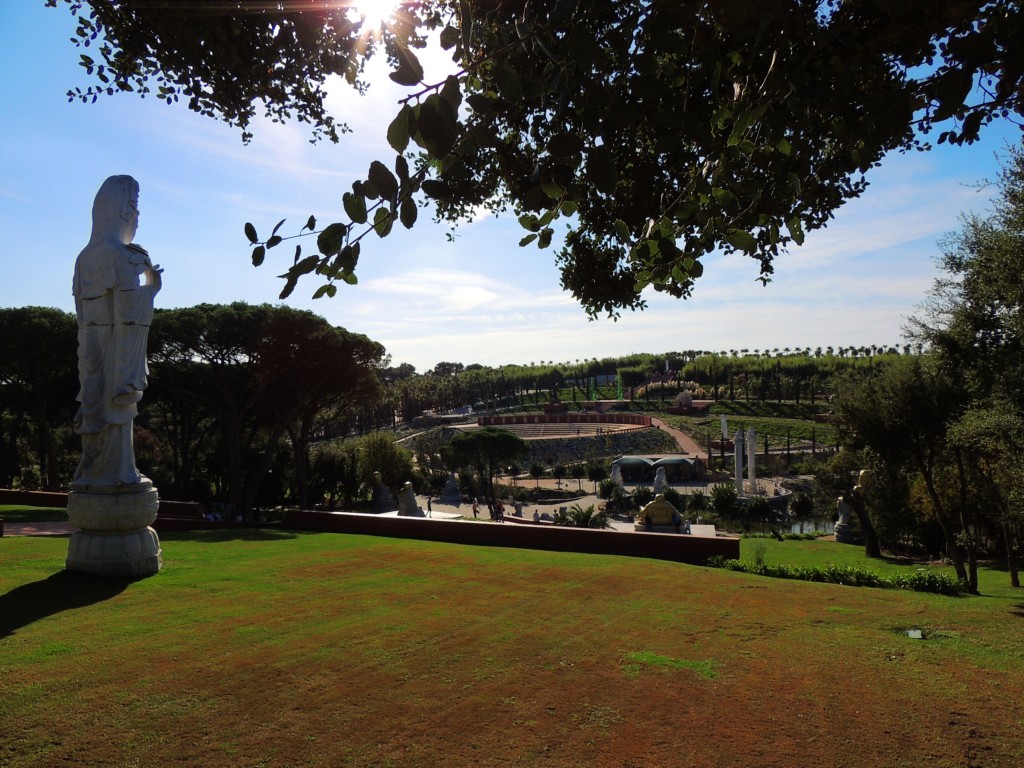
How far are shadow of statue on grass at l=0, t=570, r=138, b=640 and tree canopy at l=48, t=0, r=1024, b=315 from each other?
4249 mm

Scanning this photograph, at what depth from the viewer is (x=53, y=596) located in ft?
20.7

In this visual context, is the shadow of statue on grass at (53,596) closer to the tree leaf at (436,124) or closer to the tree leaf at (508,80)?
the tree leaf at (436,124)

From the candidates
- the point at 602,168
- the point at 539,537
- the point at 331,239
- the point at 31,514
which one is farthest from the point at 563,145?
the point at 31,514

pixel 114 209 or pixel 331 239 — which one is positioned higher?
pixel 114 209

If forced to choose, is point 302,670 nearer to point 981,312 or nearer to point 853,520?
point 981,312

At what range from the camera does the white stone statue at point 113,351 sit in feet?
25.0

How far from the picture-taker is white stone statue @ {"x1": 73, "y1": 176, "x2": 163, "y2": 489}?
7742 millimetres

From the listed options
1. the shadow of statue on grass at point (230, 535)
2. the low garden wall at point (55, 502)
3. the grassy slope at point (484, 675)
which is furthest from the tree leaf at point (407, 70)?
the low garden wall at point (55, 502)

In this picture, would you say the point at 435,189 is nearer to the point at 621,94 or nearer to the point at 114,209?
the point at 621,94

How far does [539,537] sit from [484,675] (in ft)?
23.2

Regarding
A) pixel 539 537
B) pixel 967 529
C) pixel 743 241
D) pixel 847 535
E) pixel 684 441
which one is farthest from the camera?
pixel 684 441

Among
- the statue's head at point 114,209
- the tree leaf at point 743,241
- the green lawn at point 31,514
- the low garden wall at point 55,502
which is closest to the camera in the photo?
the tree leaf at point 743,241

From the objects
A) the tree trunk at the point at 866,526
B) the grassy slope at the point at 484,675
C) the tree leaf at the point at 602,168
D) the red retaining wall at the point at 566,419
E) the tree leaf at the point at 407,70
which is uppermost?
the red retaining wall at the point at 566,419

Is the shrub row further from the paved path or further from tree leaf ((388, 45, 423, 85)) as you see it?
the paved path
